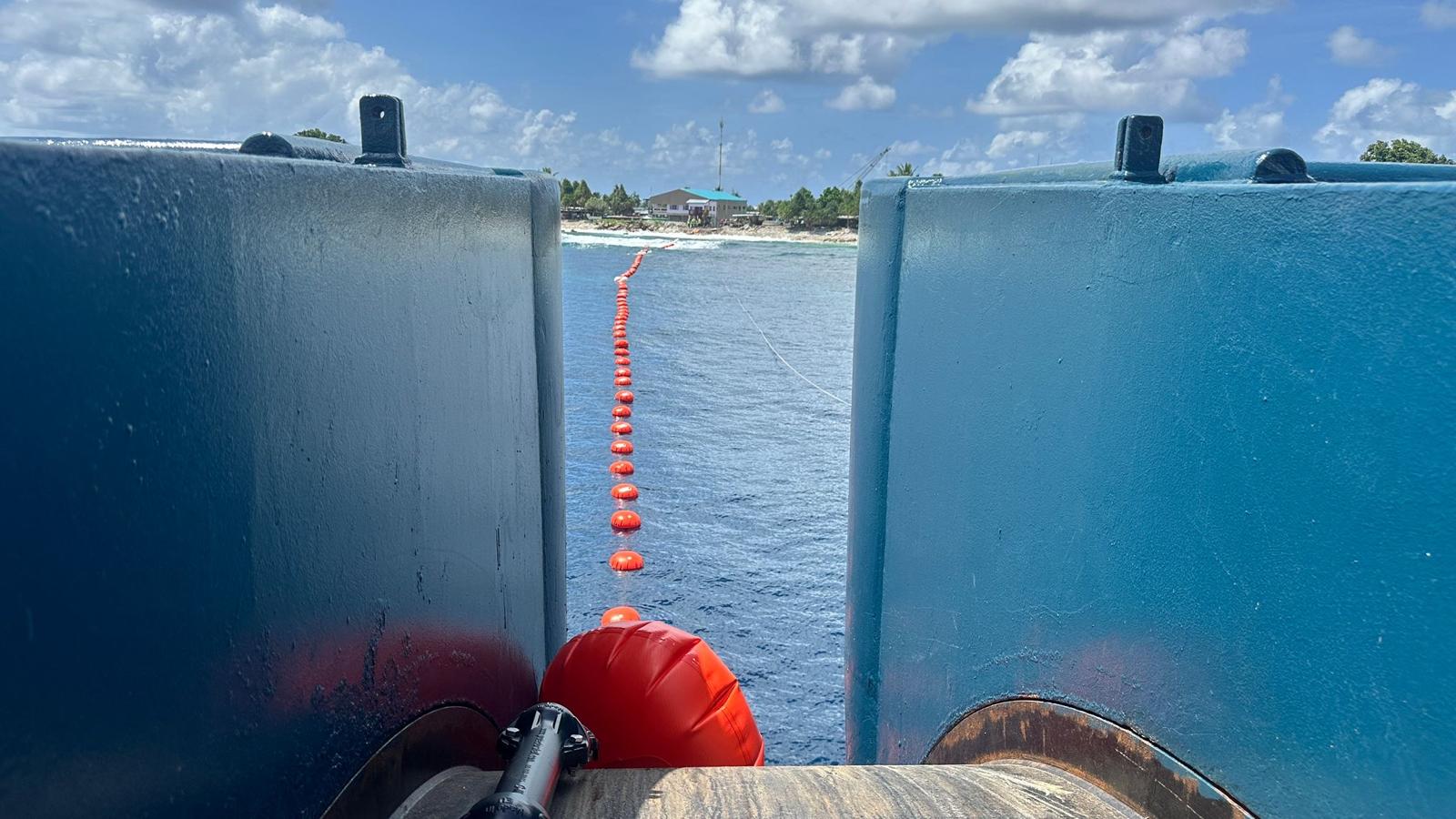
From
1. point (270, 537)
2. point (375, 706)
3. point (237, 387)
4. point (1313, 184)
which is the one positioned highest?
point (1313, 184)

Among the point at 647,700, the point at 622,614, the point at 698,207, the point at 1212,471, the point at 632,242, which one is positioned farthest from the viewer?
the point at 698,207

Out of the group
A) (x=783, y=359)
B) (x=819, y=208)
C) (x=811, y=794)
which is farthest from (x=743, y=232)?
(x=811, y=794)

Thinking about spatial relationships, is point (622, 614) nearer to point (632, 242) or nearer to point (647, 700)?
point (647, 700)

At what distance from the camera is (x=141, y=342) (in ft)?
4.08

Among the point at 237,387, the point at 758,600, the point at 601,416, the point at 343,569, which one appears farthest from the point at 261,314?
the point at 601,416

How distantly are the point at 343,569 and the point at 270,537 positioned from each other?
11.5 inches

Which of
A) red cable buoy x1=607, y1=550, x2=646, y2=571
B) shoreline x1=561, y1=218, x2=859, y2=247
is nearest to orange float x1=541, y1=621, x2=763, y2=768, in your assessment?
red cable buoy x1=607, y1=550, x2=646, y2=571

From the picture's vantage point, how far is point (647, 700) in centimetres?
319

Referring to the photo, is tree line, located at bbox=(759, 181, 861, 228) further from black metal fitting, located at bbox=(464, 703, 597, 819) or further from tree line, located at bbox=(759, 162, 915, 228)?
black metal fitting, located at bbox=(464, 703, 597, 819)

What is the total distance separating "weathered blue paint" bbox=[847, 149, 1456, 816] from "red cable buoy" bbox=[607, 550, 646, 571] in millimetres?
3443

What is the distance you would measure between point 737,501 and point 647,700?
473 centimetres

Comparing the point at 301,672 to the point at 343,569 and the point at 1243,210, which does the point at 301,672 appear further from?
the point at 1243,210

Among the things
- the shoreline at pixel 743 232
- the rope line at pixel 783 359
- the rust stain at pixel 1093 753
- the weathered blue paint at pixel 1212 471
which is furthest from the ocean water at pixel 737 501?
the shoreline at pixel 743 232

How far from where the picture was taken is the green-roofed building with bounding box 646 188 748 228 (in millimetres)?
104562
